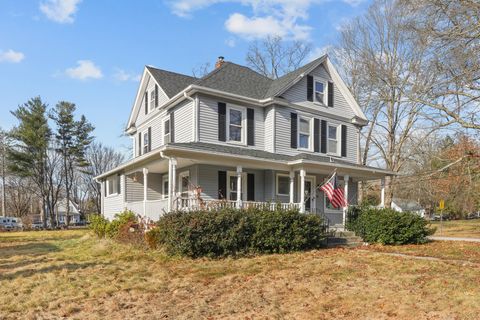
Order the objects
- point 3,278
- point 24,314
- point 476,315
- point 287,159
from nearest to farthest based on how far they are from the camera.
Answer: point 476,315, point 24,314, point 3,278, point 287,159

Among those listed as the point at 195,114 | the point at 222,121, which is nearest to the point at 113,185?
the point at 195,114

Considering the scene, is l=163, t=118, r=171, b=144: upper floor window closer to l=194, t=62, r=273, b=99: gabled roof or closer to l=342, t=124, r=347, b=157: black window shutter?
l=194, t=62, r=273, b=99: gabled roof

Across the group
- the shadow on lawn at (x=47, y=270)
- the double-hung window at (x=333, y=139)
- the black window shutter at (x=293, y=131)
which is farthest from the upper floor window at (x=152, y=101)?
the shadow on lawn at (x=47, y=270)

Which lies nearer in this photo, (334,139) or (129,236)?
(129,236)

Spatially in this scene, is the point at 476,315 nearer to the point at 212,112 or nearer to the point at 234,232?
the point at 234,232

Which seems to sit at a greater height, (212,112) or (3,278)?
(212,112)

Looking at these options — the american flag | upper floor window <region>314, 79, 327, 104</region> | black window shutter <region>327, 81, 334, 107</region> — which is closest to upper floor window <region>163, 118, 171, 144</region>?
upper floor window <region>314, 79, 327, 104</region>

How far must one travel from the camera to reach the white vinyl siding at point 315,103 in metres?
17.8

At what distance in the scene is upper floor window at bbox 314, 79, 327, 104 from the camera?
18844 mm

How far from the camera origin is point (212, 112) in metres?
15.9

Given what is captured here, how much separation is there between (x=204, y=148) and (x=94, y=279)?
6255 mm

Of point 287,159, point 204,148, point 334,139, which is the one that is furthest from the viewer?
point 334,139

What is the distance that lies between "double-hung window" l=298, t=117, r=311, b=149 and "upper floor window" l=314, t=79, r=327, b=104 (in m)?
1.38

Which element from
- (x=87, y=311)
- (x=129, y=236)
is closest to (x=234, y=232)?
(x=129, y=236)
